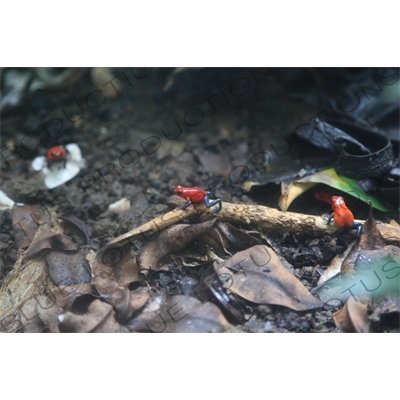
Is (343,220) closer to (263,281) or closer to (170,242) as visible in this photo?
(263,281)

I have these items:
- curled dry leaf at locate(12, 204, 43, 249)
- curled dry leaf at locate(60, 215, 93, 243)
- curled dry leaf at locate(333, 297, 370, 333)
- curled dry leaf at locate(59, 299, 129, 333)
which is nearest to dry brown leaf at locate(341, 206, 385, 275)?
curled dry leaf at locate(333, 297, 370, 333)

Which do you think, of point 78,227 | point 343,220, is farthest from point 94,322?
point 343,220

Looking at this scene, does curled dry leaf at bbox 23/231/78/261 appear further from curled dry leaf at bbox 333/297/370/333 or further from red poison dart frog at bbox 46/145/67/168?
curled dry leaf at bbox 333/297/370/333

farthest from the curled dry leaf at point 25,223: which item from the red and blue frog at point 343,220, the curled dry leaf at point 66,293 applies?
the red and blue frog at point 343,220

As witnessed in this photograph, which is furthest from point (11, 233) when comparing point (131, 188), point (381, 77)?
point (381, 77)

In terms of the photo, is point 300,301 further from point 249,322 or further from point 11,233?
point 11,233

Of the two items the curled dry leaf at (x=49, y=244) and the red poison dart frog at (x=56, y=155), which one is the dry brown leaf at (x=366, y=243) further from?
the red poison dart frog at (x=56, y=155)
